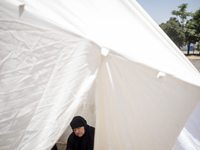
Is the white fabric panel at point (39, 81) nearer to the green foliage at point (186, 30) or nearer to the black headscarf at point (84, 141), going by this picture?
Answer: the black headscarf at point (84, 141)

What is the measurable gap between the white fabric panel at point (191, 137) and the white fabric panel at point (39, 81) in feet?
5.89

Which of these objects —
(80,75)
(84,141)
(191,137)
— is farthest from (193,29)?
(80,75)

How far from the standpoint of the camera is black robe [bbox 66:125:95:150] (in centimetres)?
225

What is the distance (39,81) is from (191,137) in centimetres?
219

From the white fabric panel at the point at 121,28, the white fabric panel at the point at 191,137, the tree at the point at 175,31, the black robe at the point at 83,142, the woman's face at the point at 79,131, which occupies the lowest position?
the black robe at the point at 83,142

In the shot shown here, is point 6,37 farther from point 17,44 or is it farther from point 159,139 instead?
point 159,139

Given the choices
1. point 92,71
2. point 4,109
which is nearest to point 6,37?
point 4,109

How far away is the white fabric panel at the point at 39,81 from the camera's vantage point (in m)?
1.17

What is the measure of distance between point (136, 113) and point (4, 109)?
106 cm

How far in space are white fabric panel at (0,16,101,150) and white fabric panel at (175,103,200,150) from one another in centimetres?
180

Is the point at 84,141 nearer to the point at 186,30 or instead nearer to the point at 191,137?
the point at 191,137

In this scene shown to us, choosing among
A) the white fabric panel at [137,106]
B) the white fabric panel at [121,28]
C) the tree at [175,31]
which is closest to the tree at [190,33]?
the tree at [175,31]

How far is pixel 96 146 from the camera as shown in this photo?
4.71 ft

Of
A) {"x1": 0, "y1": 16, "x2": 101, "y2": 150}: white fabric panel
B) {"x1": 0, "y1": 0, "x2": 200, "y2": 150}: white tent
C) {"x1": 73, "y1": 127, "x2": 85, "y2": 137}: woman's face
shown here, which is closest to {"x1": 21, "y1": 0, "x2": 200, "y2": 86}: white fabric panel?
{"x1": 0, "y1": 0, "x2": 200, "y2": 150}: white tent
